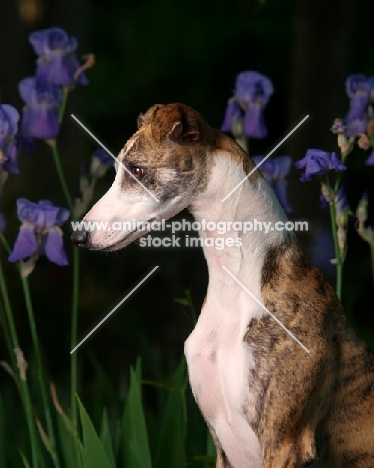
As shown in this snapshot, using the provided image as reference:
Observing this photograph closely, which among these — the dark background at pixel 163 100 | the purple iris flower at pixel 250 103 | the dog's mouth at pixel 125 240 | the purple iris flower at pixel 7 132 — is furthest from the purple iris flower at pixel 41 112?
the dark background at pixel 163 100

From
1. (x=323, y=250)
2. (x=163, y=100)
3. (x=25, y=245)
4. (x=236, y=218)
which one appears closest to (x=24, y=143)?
(x=25, y=245)

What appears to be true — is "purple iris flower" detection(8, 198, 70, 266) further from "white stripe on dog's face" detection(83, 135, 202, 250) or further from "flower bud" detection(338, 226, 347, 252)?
"flower bud" detection(338, 226, 347, 252)

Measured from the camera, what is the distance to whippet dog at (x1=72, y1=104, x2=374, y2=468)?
2.31m

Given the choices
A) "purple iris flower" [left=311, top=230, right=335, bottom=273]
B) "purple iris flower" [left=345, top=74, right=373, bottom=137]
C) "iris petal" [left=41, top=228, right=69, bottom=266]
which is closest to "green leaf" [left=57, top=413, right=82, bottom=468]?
"iris petal" [left=41, top=228, right=69, bottom=266]

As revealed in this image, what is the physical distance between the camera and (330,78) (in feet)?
18.5

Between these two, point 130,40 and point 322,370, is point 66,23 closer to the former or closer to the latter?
point 130,40

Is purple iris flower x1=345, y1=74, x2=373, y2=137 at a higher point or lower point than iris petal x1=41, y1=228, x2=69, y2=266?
higher

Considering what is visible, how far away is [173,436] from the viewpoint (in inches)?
120

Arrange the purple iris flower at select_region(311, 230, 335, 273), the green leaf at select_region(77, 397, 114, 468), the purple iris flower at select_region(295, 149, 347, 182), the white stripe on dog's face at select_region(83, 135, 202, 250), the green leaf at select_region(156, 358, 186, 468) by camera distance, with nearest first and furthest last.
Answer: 1. the white stripe on dog's face at select_region(83, 135, 202, 250)
2. the green leaf at select_region(77, 397, 114, 468)
3. the purple iris flower at select_region(295, 149, 347, 182)
4. the green leaf at select_region(156, 358, 186, 468)
5. the purple iris flower at select_region(311, 230, 335, 273)

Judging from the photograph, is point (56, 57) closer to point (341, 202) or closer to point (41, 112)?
point (41, 112)

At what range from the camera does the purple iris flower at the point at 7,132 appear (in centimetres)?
291

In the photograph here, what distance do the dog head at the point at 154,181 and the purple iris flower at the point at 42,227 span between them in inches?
23.4

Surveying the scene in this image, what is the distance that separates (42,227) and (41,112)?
0.45 m

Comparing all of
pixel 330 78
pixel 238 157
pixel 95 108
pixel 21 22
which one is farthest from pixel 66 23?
pixel 238 157
